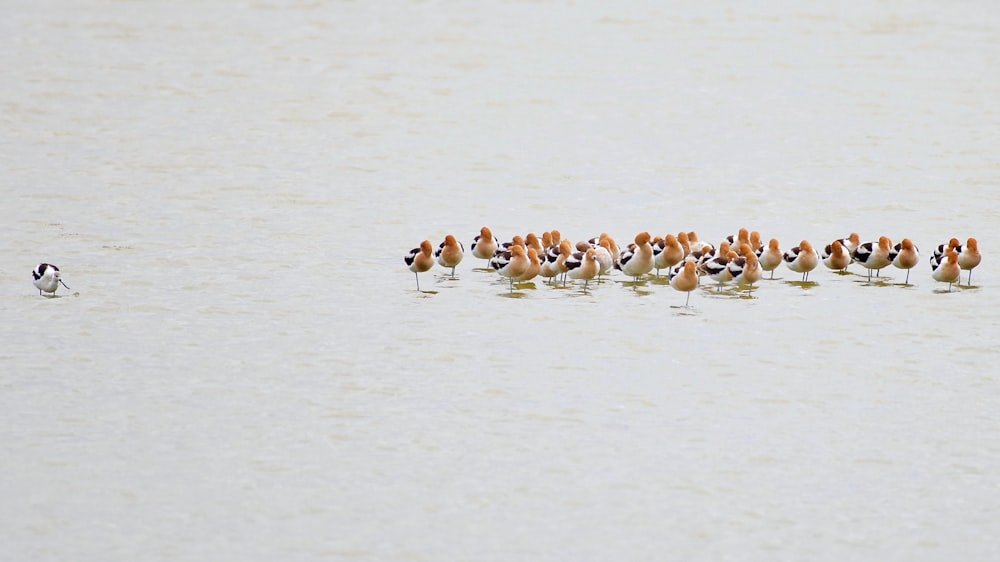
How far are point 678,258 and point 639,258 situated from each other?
1.51 ft

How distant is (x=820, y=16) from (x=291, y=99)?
12.3 metres

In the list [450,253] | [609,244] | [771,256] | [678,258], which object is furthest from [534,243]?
[771,256]

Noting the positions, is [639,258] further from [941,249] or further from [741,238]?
[941,249]

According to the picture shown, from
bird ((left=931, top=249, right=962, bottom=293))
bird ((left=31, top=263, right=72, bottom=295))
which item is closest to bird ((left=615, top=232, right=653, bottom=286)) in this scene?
bird ((left=931, top=249, right=962, bottom=293))

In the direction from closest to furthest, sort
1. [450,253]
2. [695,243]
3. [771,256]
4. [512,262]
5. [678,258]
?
[512,262]
[678,258]
[450,253]
[771,256]
[695,243]

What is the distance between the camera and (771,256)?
14922 mm

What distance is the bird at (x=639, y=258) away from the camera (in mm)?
14445

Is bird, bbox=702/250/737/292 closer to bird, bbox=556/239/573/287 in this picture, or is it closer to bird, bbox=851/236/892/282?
bird, bbox=556/239/573/287

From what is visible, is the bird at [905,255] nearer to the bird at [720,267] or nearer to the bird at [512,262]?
the bird at [720,267]

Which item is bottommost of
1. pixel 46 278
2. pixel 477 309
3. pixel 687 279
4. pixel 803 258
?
pixel 477 309

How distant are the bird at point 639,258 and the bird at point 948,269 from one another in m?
2.91

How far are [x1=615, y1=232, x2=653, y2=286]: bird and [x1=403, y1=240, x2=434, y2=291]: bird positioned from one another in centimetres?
199

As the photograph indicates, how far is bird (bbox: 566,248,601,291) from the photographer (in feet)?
46.7

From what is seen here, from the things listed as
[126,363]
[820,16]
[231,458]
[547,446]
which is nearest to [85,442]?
[231,458]
